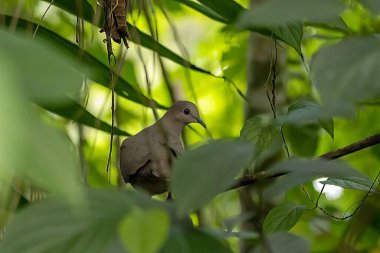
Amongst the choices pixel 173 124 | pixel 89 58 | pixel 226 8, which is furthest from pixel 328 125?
pixel 173 124

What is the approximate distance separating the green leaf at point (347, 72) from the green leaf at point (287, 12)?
25mm

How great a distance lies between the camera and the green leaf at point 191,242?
61 centimetres

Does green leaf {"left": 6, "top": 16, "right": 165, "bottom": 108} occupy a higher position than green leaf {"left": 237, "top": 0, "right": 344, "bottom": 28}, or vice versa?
green leaf {"left": 6, "top": 16, "right": 165, "bottom": 108}

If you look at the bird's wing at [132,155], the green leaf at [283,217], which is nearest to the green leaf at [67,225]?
the green leaf at [283,217]

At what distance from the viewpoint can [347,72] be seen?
1.65ft

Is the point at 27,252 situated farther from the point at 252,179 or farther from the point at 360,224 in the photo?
the point at 252,179

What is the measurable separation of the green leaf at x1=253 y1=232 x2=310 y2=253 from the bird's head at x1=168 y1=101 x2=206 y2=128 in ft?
3.42

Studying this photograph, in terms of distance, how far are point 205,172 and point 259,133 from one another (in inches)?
20.6

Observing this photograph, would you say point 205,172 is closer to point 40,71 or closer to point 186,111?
point 40,71

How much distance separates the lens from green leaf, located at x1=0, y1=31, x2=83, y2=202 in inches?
15.4

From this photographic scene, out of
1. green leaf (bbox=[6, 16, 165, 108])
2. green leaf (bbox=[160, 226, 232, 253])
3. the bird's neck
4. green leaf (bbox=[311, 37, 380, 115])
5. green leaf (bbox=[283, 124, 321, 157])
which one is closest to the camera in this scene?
green leaf (bbox=[311, 37, 380, 115])

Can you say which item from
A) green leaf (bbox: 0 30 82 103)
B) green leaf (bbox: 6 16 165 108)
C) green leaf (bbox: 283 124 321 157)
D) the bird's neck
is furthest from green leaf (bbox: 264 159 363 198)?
green leaf (bbox: 283 124 321 157)

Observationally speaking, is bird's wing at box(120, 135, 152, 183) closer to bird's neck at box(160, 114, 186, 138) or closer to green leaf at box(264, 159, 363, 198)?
bird's neck at box(160, 114, 186, 138)

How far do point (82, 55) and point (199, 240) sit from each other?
0.50 meters
